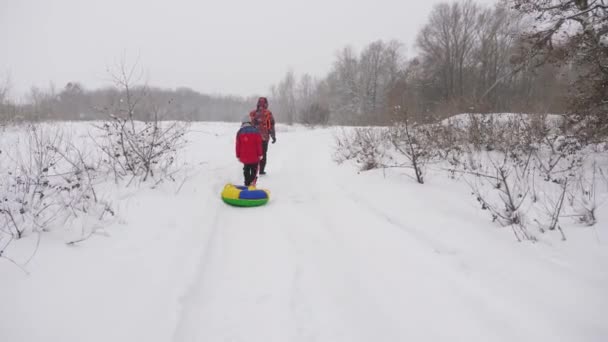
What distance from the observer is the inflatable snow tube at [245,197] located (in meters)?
4.47

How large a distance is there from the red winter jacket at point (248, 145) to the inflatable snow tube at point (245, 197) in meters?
1.10

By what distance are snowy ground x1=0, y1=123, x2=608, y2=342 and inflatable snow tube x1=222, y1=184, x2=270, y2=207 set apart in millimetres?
653

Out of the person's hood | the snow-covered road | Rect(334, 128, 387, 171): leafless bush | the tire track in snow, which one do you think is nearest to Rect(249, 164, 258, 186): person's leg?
the snow-covered road

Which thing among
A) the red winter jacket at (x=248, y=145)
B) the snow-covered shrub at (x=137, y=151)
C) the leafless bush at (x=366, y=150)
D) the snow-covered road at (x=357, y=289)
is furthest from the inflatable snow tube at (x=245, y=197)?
the leafless bush at (x=366, y=150)

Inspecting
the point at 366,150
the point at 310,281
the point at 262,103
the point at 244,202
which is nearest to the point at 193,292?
the point at 310,281

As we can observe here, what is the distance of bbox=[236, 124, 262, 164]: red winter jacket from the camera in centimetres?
550

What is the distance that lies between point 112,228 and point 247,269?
1.86 m

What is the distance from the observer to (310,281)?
2482 mm

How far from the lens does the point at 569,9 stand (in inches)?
215

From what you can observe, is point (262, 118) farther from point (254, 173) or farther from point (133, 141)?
point (133, 141)

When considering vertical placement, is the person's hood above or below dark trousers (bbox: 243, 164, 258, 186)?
above

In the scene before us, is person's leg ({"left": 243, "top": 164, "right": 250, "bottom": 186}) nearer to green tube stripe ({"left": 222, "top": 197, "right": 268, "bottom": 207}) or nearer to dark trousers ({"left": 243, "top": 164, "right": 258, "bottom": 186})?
dark trousers ({"left": 243, "top": 164, "right": 258, "bottom": 186})

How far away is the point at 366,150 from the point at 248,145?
3567 millimetres

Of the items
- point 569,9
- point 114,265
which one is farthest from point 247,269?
point 569,9
